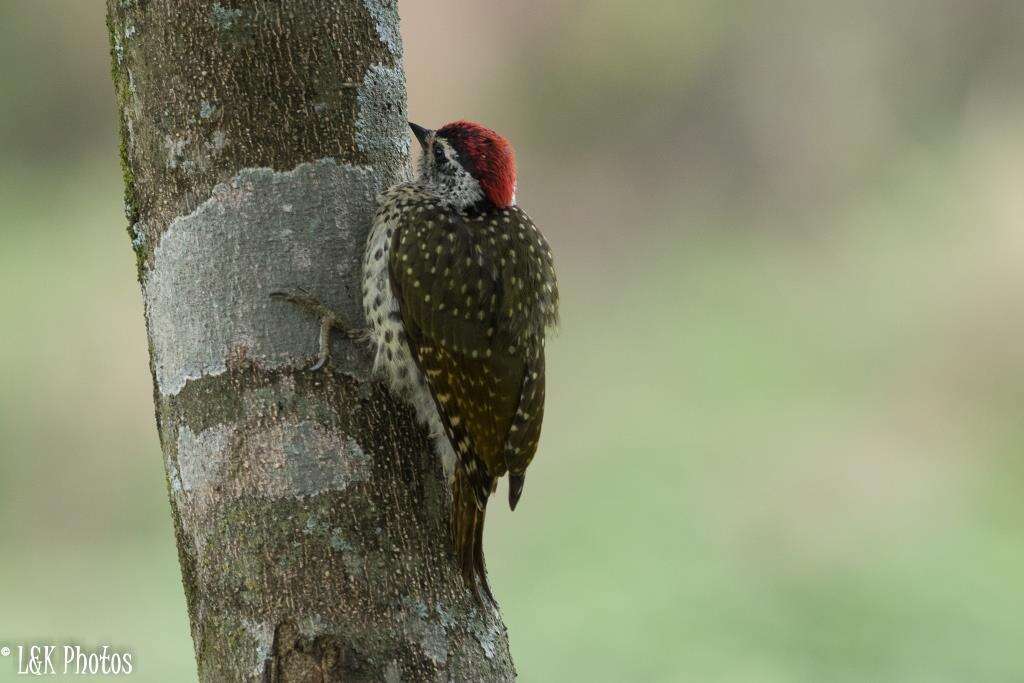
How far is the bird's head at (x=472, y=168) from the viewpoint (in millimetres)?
3275

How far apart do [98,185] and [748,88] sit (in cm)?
522

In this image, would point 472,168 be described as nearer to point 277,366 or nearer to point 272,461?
point 277,366

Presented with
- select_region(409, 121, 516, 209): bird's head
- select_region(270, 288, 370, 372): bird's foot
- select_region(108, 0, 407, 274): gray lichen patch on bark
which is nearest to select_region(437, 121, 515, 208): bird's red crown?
select_region(409, 121, 516, 209): bird's head

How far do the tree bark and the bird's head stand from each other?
0.61 meters

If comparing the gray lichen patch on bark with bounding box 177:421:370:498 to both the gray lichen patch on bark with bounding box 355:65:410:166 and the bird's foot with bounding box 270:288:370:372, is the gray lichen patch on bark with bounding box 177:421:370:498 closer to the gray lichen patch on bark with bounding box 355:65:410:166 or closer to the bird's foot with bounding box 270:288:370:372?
the bird's foot with bounding box 270:288:370:372

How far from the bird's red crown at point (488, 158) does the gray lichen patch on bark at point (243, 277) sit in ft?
2.45

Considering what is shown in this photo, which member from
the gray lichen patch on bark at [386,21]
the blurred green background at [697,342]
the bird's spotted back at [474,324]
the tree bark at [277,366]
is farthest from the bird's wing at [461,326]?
the blurred green background at [697,342]

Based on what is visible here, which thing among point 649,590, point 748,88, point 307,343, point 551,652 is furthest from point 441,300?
point 748,88

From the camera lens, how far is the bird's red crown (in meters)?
3.27

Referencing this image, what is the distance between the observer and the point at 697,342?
8.87m

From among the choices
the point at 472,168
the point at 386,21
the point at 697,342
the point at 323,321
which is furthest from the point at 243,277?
the point at 697,342

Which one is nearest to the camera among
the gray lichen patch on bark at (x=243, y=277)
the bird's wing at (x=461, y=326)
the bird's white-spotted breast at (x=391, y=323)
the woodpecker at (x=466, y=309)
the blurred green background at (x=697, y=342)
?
the gray lichen patch on bark at (x=243, y=277)

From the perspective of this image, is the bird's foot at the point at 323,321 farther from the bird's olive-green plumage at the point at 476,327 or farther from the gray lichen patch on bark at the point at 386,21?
the gray lichen patch on bark at the point at 386,21

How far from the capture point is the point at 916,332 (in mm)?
8930
